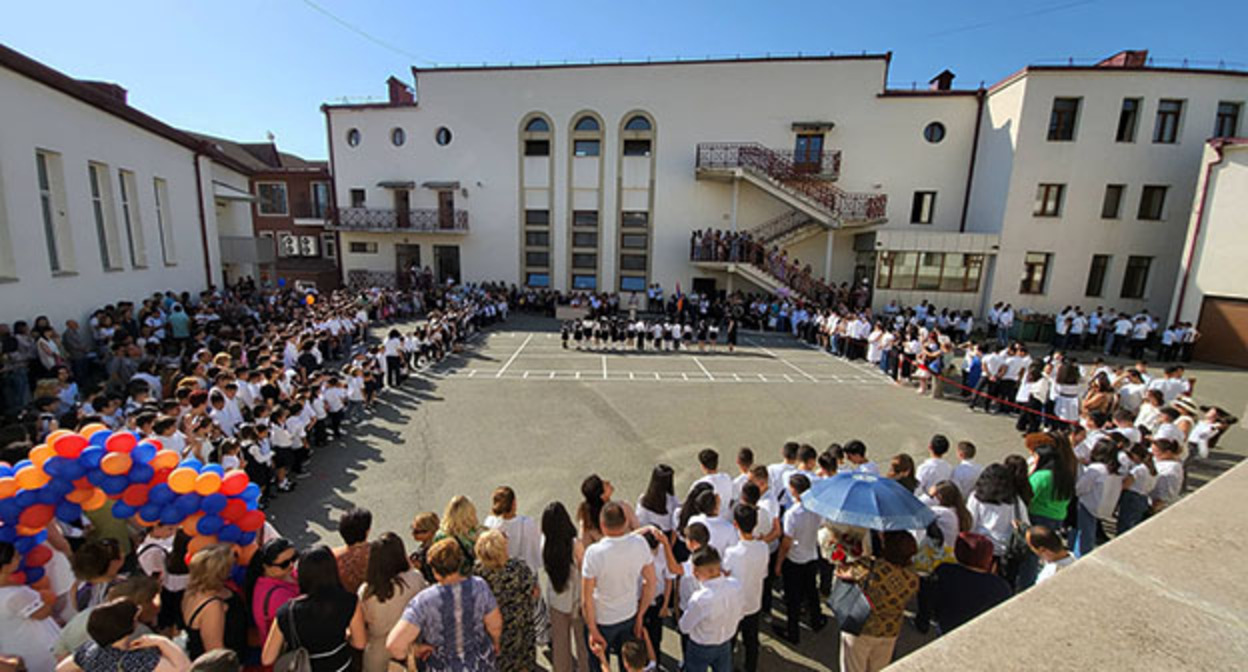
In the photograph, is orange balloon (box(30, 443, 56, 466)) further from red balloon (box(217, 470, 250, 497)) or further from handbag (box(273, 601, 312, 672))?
handbag (box(273, 601, 312, 672))

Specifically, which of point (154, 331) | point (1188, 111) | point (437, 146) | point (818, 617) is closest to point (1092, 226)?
point (1188, 111)

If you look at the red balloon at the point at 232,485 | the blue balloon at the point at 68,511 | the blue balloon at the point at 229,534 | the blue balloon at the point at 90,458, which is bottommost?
the blue balloon at the point at 229,534

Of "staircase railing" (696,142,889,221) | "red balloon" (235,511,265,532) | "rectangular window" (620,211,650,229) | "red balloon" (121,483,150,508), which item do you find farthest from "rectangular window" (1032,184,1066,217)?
"red balloon" (121,483,150,508)

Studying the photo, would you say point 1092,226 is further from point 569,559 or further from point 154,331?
point 154,331

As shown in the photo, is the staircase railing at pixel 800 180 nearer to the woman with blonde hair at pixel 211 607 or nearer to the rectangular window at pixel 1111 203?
the rectangular window at pixel 1111 203

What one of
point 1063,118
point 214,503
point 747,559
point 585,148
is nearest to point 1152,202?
point 1063,118

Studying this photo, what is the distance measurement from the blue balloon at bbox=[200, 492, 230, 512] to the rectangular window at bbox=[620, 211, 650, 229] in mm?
24579

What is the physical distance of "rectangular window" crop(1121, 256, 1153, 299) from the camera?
21.6 m

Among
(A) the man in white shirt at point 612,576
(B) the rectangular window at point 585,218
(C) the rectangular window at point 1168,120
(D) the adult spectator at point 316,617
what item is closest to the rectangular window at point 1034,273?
(C) the rectangular window at point 1168,120

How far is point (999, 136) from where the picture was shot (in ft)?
73.1

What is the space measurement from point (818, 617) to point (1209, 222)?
932 inches

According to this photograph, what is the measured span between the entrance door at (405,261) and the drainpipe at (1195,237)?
109 feet

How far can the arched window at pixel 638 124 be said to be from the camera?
85.3 feet

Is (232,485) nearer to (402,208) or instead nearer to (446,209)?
(446,209)
